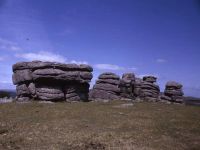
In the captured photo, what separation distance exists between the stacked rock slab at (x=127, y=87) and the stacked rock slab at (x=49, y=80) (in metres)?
25.1

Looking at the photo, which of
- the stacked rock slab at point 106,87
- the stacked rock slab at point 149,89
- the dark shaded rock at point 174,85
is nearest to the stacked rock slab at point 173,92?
the dark shaded rock at point 174,85

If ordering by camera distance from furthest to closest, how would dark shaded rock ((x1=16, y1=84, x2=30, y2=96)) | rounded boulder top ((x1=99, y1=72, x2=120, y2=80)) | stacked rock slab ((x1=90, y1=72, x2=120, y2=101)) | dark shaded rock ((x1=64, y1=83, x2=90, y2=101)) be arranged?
1. rounded boulder top ((x1=99, y1=72, x2=120, y2=80))
2. stacked rock slab ((x1=90, y1=72, x2=120, y2=101))
3. dark shaded rock ((x1=64, y1=83, x2=90, y2=101))
4. dark shaded rock ((x1=16, y1=84, x2=30, y2=96))

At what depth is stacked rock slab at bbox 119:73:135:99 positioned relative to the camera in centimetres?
8300

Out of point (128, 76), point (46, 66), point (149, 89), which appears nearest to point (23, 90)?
point (46, 66)

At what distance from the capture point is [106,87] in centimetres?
7925

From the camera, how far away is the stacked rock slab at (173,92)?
298 ft

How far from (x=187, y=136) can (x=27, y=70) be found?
40230 millimetres

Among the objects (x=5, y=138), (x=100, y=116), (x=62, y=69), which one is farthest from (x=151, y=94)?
(x=5, y=138)

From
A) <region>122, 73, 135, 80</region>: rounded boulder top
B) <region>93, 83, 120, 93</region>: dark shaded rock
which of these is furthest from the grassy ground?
<region>122, 73, 135, 80</region>: rounded boulder top

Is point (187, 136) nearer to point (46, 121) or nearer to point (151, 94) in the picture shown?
point (46, 121)

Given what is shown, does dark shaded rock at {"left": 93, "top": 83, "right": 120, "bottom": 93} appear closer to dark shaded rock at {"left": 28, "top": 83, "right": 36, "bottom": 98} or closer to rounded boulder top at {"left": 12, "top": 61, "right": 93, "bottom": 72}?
rounded boulder top at {"left": 12, "top": 61, "right": 93, "bottom": 72}

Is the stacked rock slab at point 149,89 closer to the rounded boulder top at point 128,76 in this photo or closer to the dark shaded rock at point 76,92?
the rounded boulder top at point 128,76

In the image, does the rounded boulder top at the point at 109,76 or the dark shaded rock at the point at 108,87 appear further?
the rounded boulder top at the point at 109,76

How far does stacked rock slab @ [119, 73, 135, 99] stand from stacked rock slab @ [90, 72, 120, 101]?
11.0 ft
